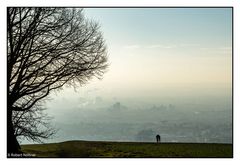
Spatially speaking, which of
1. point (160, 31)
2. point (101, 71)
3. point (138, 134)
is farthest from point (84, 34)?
point (138, 134)

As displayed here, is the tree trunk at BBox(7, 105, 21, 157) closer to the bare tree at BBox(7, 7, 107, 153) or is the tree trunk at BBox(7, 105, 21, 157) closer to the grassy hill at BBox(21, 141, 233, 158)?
the bare tree at BBox(7, 7, 107, 153)

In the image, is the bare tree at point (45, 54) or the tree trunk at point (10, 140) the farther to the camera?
the bare tree at point (45, 54)

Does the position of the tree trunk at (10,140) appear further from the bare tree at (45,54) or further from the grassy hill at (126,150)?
the grassy hill at (126,150)

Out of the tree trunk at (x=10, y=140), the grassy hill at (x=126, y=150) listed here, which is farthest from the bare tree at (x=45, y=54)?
the grassy hill at (x=126, y=150)

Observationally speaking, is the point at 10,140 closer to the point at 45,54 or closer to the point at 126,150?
the point at 45,54

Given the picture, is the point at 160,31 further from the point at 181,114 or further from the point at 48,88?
the point at 48,88

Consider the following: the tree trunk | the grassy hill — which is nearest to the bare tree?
the tree trunk

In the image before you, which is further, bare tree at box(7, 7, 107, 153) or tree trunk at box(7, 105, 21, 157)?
bare tree at box(7, 7, 107, 153)
